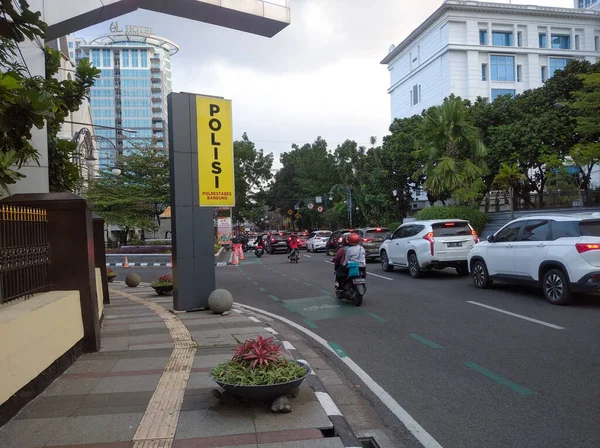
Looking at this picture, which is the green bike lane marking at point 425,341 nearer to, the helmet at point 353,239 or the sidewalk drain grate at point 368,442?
the sidewalk drain grate at point 368,442

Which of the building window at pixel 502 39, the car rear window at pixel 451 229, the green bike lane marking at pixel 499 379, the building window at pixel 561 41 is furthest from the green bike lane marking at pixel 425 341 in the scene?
the building window at pixel 561 41

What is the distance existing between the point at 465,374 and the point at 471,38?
50559mm

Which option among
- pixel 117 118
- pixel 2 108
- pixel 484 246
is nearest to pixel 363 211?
pixel 484 246

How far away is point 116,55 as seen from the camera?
106375mm

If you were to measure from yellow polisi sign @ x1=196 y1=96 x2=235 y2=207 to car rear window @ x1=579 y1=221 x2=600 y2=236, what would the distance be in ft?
23.4

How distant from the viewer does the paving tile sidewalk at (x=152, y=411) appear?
4.02 metres

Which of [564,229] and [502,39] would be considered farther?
[502,39]

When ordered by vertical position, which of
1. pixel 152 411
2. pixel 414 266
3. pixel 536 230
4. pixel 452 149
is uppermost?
pixel 452 149

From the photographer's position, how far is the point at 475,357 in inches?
259

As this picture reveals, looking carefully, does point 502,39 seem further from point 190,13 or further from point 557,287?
point 557,287

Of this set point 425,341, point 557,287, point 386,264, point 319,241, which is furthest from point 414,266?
point 319,241

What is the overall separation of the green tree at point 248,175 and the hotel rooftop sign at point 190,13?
44021 mm

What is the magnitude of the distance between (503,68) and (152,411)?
55.6 metres

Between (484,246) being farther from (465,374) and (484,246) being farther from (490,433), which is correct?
(490,433)
